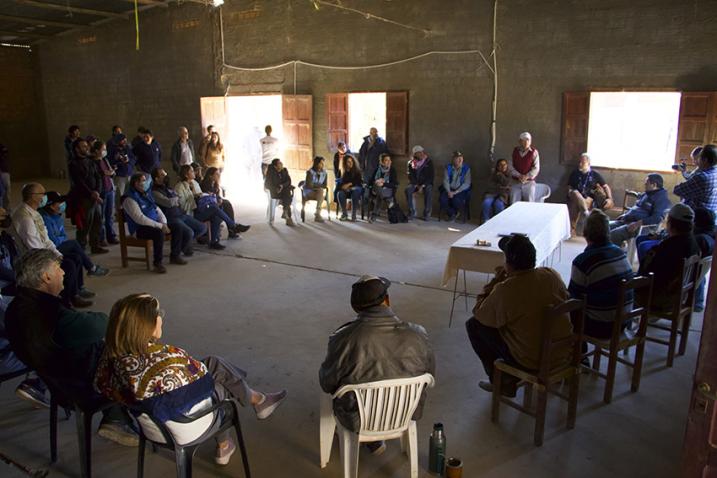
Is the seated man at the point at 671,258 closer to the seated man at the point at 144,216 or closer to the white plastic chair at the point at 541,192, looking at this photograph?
the white plastic chair at the point at 541,192

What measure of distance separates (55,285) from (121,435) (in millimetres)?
837

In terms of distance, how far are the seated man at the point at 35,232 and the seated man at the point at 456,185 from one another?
5.25 metres

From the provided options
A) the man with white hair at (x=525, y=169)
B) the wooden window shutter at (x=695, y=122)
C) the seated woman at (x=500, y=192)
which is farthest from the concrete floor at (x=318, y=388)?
the wooden window shutter at (x=695, y=122)

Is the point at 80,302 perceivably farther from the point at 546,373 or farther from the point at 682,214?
the point at 682,214

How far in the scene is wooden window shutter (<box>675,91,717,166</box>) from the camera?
22.6ft

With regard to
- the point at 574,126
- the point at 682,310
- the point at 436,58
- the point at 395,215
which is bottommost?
the point at 395,215

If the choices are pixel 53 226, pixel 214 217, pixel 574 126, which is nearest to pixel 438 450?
pixel 53 226

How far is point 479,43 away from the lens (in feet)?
27.7

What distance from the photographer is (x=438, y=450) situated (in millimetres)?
2773

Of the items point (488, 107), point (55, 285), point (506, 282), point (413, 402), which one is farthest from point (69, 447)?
point (488, 107)

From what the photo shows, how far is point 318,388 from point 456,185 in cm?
553

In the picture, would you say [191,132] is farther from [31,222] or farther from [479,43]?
[31,222]

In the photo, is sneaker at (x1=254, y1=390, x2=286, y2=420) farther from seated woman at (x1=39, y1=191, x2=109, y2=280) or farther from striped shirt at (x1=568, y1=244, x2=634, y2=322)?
seated woman at (x1=39, y1=191, x2=109, y2=280)

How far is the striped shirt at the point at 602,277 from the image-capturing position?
11.2 ft
